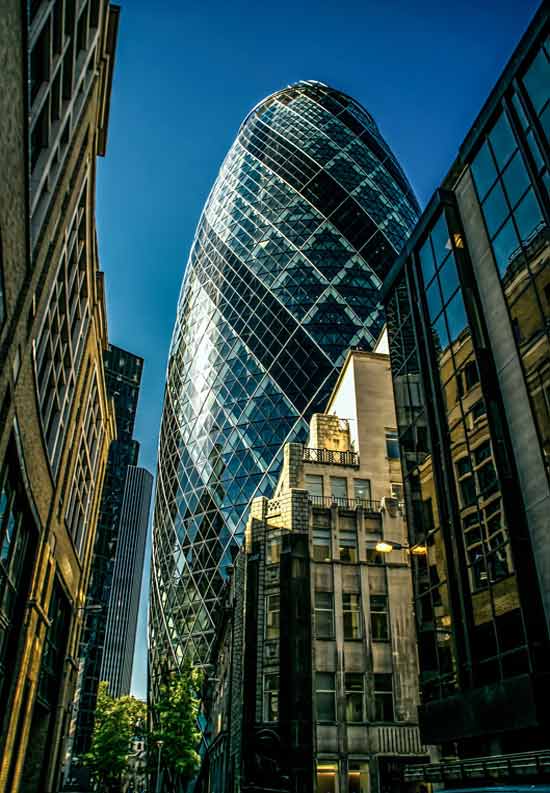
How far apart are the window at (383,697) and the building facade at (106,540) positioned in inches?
2108

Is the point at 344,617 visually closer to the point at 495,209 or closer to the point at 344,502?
the point at 344,502

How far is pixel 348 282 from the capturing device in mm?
79250

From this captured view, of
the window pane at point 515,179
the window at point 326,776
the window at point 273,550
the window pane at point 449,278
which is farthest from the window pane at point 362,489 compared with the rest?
the window pane at point 515,179

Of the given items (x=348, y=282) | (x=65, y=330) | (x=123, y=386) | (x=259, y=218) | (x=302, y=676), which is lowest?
(x=302, y=676)

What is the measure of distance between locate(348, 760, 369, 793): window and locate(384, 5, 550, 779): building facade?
6.55 meters

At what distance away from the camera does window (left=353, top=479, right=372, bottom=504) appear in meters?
31.5

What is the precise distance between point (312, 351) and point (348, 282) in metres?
12.1

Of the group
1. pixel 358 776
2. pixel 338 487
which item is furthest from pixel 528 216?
pixel 358 776

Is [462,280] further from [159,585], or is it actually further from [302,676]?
[159,585]

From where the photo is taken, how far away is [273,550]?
2780cm

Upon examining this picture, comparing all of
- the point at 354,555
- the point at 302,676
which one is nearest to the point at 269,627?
the point at 302,676

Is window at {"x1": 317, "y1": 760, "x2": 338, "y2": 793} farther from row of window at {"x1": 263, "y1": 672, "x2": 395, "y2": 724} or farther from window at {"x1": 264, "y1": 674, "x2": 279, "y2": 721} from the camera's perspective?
window at {"x1": 264, "y1": 674, "x2": 279, "y2": 721}

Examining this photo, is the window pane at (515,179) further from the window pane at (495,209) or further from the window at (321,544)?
the window at (321,544)

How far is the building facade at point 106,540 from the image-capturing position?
101562mm
